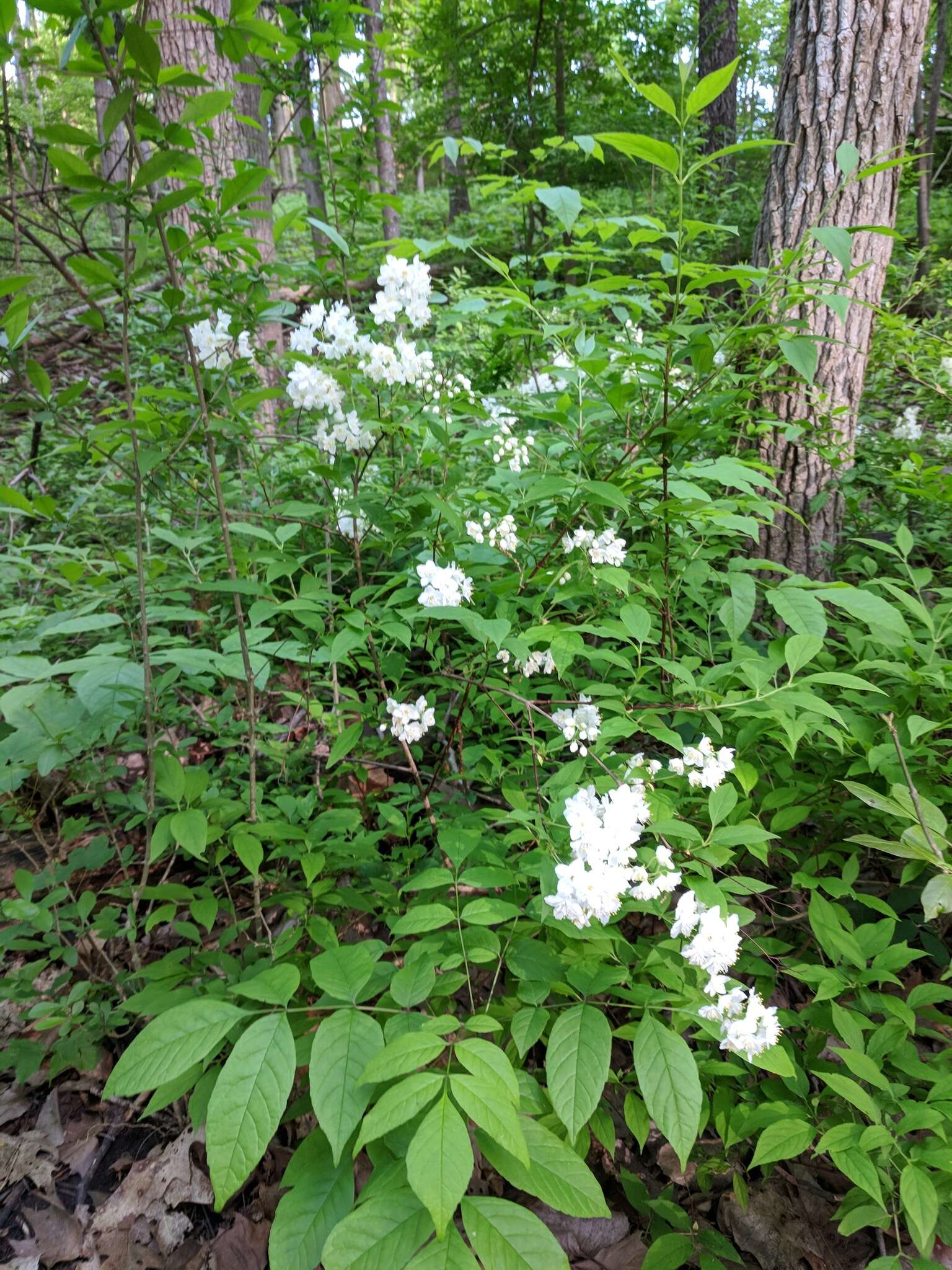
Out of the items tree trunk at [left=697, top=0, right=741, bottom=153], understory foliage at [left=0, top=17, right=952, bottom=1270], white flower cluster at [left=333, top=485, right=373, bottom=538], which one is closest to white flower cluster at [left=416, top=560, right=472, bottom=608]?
understory foliage at [left=0, top=17, right=952, bottom=1270]

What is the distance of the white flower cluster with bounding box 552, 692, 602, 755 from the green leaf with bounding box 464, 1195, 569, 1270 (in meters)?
0.78

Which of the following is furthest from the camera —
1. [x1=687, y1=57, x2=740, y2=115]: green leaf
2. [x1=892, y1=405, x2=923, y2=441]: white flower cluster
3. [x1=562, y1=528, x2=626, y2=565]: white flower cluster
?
[x1=892, y1=405, x2=923, y2=441]: white flower cluster

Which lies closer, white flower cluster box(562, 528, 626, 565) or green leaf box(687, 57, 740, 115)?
green leaf box(687, 57, 740, 115)

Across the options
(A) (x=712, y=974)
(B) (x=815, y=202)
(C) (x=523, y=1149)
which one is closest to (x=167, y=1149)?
(C) (x=523, y=1149)

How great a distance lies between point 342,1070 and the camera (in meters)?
0.98

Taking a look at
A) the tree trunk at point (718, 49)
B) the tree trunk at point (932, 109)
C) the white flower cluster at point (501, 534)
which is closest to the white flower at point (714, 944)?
the white flower cluster at point (501, 534)

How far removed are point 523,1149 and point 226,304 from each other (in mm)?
1868

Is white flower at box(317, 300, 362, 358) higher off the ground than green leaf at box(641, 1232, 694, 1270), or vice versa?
white flower at box(317, 300, 362, 358)

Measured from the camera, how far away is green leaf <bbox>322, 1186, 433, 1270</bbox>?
2.85 feet

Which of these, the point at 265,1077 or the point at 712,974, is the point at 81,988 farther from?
the point at 712,974

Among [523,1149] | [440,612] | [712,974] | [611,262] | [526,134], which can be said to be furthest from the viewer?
[611,262]

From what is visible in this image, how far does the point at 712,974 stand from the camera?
1152 mm

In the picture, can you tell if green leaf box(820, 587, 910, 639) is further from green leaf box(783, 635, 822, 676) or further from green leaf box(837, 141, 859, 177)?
green leaf box(837, 141, 859, 177)

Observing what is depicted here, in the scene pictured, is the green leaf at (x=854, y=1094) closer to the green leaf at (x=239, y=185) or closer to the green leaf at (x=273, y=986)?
the green leaf at (x=273, y=986)
